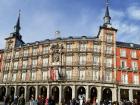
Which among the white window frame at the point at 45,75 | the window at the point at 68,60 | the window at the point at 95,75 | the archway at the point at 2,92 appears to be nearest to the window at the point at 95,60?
the window at the point at 95,75

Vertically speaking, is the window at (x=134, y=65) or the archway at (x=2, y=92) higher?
the window at (x=134, y=65)

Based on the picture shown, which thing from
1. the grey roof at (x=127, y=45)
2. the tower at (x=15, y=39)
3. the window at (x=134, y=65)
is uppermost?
the tower at (x=15, y=39)

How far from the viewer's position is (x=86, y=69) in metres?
58.4

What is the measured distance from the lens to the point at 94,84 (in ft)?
186

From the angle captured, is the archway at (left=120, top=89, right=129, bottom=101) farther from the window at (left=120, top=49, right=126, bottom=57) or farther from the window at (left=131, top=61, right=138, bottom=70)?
the window at (left=120, top=49, right=126, bottom=57)

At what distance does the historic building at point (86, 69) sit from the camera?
5747 cm

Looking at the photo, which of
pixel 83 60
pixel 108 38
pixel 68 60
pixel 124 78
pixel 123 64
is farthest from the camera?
pixel 108 38

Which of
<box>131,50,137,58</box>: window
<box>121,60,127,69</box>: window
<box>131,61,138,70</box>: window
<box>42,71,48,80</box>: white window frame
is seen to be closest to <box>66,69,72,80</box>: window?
<box>42,71,48,80</box>: white window frame

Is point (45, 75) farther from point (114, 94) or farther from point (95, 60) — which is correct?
point (114, 94)

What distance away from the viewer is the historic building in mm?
57469

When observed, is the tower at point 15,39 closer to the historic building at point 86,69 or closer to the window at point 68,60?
the historic building at point 86,69

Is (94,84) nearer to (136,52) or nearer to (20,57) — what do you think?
(136,52)

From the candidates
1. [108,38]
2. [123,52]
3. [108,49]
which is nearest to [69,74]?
[108,49]

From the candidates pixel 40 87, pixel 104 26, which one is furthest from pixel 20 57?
pixel 104 26
